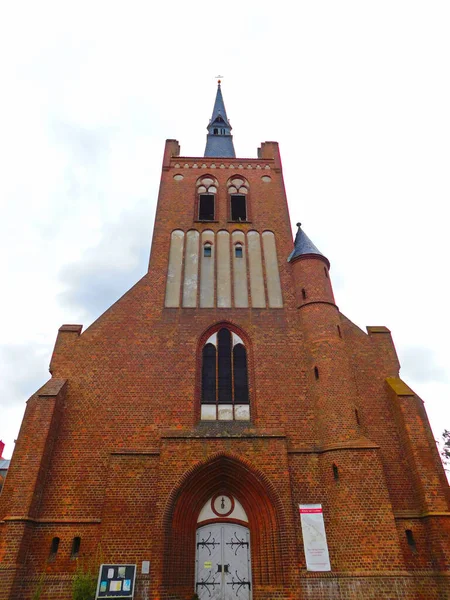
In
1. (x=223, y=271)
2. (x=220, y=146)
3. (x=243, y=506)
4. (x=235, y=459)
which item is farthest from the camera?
(x=220, y=146)

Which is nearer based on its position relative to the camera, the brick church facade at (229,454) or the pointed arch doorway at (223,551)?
the brick church facade at (229,454)

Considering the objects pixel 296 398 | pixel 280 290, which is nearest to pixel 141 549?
pixel 296 398

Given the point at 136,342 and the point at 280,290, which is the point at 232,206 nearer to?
the point at 280,290

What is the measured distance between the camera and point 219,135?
93.0 feet

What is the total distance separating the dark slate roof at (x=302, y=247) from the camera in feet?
57.0

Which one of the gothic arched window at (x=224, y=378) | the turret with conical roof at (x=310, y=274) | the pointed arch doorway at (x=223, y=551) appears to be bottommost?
the pointed arch doorway at (x=223, y=551)

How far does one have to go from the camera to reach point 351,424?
13039 millimetres

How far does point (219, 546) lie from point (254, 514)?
4.59 ft

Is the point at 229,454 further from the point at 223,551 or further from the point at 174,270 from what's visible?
the point at 174,270

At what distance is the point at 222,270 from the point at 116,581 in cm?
1150

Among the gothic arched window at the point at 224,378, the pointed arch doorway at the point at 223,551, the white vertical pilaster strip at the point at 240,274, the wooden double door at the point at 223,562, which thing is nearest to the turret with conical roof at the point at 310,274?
the white vertical pilaster strip at the point at 240,274

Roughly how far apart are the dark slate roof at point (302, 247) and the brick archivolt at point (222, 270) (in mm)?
910

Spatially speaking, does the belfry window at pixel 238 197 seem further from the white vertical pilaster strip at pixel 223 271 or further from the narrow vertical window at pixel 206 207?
the white vertical pilaster strip at pixel 223 271

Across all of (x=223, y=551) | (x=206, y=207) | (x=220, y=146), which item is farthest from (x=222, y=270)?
(x=220, y=146)
